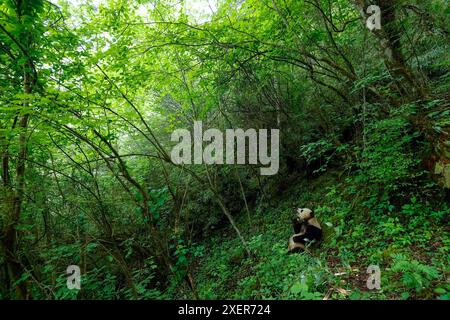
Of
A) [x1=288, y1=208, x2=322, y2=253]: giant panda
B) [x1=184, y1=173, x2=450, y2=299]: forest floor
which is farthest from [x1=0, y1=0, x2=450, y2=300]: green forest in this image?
[x1=288, y1=208, x2=322, y2=253]: giant panda

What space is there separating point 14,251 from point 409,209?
640 centimetres

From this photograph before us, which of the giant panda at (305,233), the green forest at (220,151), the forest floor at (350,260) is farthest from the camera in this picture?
the giant panda at (305,233)

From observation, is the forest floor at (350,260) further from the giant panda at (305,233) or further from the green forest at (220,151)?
the giant panda at (305,233)

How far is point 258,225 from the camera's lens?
269 inches

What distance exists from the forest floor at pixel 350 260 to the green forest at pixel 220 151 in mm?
26

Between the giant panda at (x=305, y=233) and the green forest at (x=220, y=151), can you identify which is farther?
the giant panda at (x=305, y=233)

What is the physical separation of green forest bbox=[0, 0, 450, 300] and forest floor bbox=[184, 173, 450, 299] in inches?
1.0

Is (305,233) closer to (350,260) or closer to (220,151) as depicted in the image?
(350,260)

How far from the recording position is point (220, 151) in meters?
6.74

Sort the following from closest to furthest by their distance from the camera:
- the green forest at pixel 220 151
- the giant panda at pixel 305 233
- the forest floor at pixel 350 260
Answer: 1. the forest floor at pixel 350 260
2. the green forest at pixel 220 151
3. the giant panda at pixel 305 233

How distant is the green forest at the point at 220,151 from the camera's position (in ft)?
9.40

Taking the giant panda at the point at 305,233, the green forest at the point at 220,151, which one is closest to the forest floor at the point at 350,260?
the green forest at the point at 220,151
